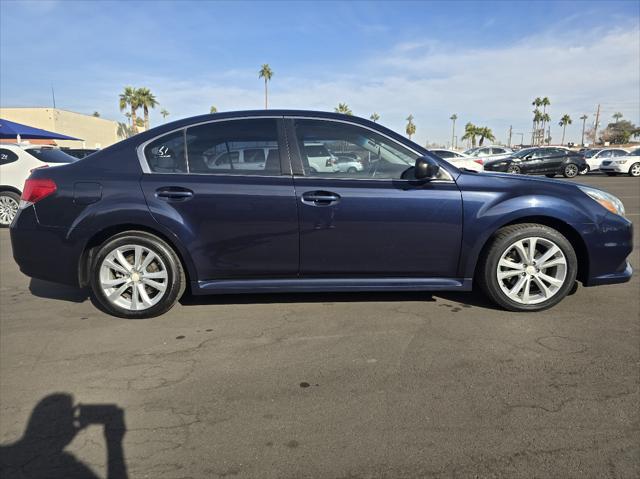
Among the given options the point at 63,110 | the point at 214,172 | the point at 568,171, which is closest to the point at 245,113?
the point at 214,172

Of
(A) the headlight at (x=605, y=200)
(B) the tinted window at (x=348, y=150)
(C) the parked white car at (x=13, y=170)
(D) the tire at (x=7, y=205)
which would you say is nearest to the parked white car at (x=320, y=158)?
(B) the tinted window at (x=348, y=150)

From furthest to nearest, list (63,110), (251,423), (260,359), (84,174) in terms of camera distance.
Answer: (63,110), (84,174), (260,359), (251,423)

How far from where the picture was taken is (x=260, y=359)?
9.57 ft

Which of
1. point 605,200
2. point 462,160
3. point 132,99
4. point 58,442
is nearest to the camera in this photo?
point 58,442

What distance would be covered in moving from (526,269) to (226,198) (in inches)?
100

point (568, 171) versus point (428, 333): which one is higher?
point (568, 171)

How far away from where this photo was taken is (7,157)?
8398mm

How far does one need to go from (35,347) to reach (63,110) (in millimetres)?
51407

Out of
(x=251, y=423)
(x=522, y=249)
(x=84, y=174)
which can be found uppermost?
(x=84, y=174)

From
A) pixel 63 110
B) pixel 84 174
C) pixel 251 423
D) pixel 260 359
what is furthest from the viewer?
pixel 63 110

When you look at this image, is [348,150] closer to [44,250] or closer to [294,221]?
[294,221]

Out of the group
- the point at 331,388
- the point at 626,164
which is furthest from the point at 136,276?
the point at 626,164

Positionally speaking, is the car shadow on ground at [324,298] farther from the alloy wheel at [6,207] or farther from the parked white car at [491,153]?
the parked white car at [491,153]

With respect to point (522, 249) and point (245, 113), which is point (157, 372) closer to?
point (245, 113)
